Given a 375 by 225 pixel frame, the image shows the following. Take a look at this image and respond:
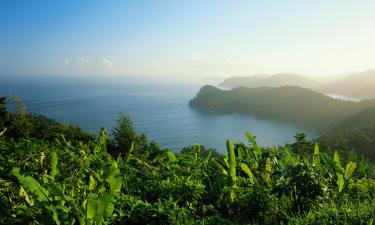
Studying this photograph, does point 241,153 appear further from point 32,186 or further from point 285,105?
point 285,105

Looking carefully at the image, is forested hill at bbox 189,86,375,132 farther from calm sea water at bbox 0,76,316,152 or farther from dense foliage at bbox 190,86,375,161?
calm sea water at bbox 0,76,316,152

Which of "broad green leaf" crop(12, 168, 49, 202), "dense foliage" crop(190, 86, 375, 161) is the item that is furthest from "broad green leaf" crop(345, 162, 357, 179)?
"dense foliage" crop(190, 86, 375, 161)

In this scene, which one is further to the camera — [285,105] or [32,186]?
[285,105]

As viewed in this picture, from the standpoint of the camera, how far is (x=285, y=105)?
532 ft

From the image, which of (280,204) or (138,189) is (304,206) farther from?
(138,189)

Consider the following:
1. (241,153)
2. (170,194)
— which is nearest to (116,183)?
(170,194)

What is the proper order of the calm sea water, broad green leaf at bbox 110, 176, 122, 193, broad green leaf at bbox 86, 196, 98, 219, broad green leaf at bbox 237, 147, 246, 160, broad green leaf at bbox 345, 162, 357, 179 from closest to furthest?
1. broad green leaf at bbox 86, 196, 98, 219
2. broad green leaf at bbox 110, 176, 122, 193
3. broad green leaf at bbox 345, 162, 357, 179
4. broad green leaf at bbox 237, 147, 246, 160
5. the calm sea water

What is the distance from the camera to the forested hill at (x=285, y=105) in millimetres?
136375

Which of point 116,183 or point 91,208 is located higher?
point 116,183

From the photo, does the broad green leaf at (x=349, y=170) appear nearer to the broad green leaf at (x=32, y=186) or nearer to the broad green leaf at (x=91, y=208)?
the broad green leaf at (x=91, y=208)

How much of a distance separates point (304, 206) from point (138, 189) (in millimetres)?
2480

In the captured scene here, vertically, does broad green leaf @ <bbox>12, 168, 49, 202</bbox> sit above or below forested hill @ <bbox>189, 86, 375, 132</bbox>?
above

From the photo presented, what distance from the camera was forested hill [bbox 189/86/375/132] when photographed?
136375 mm

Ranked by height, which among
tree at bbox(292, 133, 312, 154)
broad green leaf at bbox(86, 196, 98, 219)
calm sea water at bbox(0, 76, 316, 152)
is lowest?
calm sea water at bbox(0, 76, 316, 152)
